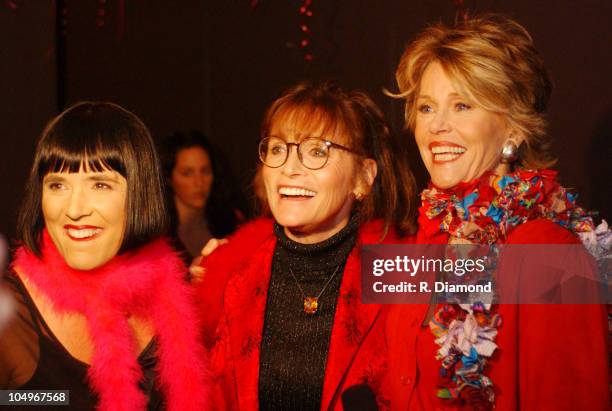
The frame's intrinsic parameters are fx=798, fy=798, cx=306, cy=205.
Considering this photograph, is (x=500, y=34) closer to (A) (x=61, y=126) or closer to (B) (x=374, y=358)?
(B) (x=374, y=358)

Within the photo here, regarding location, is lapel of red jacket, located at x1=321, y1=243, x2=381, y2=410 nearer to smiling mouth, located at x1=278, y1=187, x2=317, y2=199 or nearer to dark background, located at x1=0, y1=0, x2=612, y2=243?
smiling mouth, located at x1=278, y1=187, x2=317, y2=199

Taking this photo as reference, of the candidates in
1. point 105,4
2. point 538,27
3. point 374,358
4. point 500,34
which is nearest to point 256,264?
point 374,358

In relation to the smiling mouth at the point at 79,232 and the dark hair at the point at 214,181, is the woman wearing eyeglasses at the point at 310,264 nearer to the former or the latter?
the smiling mouth at the point at 79,232

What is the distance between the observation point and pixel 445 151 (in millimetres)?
2021

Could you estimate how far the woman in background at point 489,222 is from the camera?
1.72 meters

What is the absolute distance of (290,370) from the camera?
2.12m

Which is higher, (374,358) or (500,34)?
(500,34)

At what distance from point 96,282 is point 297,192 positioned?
0.59 metres

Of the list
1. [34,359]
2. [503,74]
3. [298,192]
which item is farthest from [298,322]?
[503,74]

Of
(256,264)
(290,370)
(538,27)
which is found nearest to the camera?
(290,370)

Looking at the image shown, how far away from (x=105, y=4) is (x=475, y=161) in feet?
7.76

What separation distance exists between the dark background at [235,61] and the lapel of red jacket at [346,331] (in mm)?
796

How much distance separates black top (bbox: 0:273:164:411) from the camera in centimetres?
193

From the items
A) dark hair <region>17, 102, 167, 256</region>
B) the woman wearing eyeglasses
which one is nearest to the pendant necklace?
the woman wearing eyeglasses
